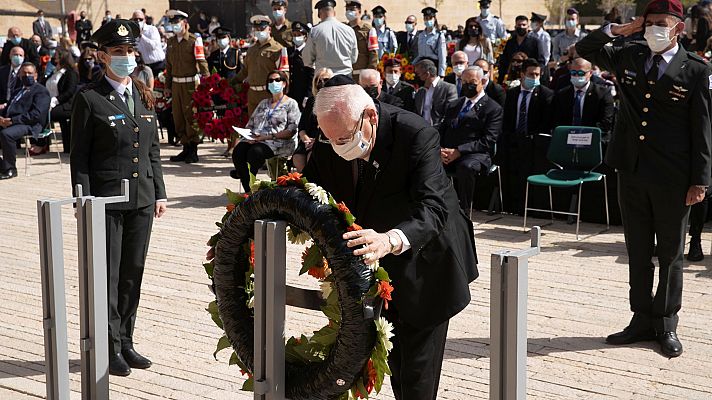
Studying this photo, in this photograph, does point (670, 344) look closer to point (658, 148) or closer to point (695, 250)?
point (658, 148)

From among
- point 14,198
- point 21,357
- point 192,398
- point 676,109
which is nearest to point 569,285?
Answer: point 676,109

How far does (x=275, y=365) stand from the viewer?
147 inches

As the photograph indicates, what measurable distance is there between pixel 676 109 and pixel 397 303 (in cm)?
310

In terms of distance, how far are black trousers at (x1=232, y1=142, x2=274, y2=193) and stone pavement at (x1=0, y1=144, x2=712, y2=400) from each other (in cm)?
125

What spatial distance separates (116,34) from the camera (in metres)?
5.90

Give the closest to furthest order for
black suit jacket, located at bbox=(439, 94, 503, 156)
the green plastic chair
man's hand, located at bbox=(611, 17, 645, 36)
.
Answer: man's hand, located at bbox=(611, 17, 645, 36) → the green plastic chair → black suit jacket, located at bbox=(439, 94, 503, 156)

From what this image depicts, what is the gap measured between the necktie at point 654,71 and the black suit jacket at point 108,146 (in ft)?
10.4

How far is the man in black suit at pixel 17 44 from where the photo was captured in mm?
20750

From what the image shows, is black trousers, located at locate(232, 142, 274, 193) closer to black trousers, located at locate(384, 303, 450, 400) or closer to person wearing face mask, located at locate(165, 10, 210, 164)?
person wearing face mask, located at locate(165, 10, 210, 164)

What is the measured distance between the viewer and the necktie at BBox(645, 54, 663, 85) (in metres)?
6.20

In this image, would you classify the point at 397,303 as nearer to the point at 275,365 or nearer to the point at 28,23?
the point at 275,365

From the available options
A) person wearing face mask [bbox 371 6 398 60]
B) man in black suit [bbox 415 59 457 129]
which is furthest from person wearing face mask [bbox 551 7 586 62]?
man in black suit [bbox 415 59 457 129]

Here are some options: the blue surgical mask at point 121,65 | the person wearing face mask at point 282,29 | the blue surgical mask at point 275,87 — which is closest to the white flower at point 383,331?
the blue surgical mask at point 121,65

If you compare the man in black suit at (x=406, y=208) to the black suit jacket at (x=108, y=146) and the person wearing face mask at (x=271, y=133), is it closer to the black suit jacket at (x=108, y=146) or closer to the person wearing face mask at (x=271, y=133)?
the black suit jacket at (x=108, y=146)
